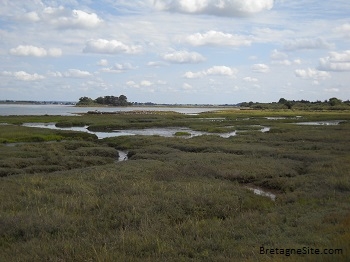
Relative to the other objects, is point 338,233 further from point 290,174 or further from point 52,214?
point 290,174

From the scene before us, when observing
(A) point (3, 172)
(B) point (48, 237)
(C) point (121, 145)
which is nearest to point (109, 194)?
(B) point (48, 237)

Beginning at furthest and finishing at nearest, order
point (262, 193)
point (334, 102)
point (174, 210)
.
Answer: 1. point (334, 102)
2. point (262, 193)
3. point (174, 210)

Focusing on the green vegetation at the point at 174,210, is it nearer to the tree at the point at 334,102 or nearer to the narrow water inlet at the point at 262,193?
the narrow water inlet at the point at 262,193

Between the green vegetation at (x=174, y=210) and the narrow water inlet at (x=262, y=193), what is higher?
the green vegetation at (x=174, y=210)

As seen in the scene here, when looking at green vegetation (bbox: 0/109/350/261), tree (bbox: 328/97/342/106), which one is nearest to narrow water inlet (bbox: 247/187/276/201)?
green vegetation (bbox: 0/109/350/261)

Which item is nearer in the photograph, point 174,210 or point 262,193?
point 174,210

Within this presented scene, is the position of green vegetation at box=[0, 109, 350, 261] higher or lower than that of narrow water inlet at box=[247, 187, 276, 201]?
higher

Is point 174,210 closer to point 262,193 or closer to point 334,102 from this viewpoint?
point 262,193

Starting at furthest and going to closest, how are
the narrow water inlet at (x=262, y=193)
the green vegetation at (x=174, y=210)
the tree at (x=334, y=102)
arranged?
the tree at (x=334, y=102) < the narrow water inlet at (x=262, y=193) < the green vegetation at (x=174, y=210)

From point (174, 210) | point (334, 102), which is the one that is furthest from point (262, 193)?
point (334, 102)

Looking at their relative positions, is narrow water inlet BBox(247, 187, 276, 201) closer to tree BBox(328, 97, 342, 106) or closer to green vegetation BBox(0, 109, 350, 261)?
green vegetation BBox(0, 109, 350, 261)

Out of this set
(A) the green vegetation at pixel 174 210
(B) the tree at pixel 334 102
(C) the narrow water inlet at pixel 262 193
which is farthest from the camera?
(B) the tree at pixel 334 102

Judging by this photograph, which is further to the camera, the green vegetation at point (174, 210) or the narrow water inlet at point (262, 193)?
the narrow water inlet at point (262, 193)

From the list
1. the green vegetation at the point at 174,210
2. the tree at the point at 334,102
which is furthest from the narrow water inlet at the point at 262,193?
the tree at the point at 334,102
